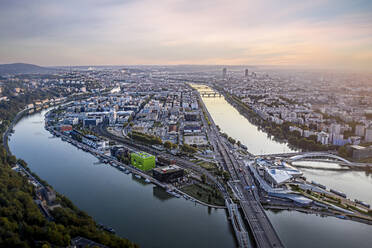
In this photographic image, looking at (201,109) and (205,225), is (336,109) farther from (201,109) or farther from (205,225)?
(205,225)

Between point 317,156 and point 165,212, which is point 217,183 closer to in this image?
point 165,212

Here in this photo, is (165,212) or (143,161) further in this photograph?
(143,161)

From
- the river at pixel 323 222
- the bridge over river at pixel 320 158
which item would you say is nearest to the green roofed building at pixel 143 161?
the river at pixel 323 222

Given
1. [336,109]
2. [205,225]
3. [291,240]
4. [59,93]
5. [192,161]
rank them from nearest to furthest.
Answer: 1. [291,240]
2. [205,225]
3. [192,161]
4. [336,109]
5. [59,93]

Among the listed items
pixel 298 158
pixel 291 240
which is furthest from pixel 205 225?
pixel 298 158

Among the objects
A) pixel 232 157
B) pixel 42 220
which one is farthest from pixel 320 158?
pixel 42 220

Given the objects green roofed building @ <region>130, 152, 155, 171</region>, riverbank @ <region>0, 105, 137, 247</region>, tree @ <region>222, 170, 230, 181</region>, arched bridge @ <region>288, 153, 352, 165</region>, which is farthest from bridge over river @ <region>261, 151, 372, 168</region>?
riverbank @ <region>0, 105, 137, 247</region>

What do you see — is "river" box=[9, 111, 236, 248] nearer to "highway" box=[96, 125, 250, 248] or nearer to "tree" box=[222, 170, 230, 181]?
→ "highway" box=[96, 125, 250, 248]
